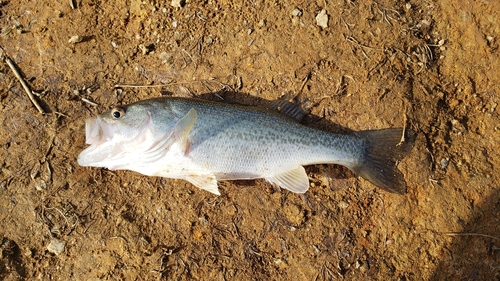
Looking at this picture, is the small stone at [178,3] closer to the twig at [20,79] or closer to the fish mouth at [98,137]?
the fish mouth at [98,137]

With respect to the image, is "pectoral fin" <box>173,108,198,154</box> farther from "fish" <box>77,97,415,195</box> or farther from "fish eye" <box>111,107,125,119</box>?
"fish eye" <box>111,107,125,119</box>

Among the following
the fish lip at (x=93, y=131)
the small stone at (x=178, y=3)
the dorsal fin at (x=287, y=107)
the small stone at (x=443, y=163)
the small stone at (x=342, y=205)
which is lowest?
the small stone at (x=342, y=205)

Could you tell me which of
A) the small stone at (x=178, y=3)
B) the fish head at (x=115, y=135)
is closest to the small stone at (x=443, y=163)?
the fish head at (x=115, y=135)

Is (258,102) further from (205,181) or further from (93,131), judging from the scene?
(93,131)

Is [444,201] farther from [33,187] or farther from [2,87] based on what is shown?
[2,87]

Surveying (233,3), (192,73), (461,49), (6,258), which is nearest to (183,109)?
(192,73)

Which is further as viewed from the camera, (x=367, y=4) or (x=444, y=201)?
(x=367, y=4)
